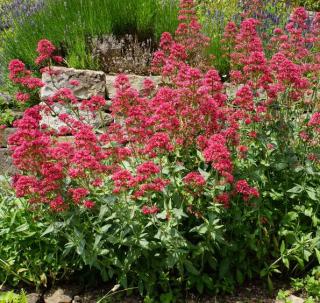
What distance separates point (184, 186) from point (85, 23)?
169 inches

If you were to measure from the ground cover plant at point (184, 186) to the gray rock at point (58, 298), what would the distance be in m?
0.16

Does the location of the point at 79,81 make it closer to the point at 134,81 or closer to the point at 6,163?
the point at 134,81

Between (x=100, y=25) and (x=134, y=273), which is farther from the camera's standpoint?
(x=100, y=25)

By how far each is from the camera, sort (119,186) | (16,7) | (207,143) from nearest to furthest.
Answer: (119,186) → (207,143) → (16,7)

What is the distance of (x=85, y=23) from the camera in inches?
281

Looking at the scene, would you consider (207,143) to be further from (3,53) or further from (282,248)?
(3,53)

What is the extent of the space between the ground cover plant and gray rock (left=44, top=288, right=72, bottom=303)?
0.16m

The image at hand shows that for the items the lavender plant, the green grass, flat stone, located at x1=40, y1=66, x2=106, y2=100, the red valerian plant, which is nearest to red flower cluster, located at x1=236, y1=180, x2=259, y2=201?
the red valerian plant

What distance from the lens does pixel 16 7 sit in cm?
902

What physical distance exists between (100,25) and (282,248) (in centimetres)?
458

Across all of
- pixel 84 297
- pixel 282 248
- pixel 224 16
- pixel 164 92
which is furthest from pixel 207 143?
pixel 224 16

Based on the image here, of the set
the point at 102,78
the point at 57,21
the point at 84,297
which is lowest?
the point at 84,297

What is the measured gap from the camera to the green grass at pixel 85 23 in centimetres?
703

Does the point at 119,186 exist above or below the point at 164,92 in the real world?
below
